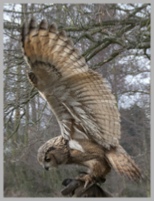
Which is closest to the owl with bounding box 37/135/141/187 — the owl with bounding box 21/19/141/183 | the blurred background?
the owl with bounding box 21/19/141/183

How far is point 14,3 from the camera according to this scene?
4.42m

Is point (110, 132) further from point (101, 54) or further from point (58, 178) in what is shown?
point (58, 178)

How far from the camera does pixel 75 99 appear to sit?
2.38m

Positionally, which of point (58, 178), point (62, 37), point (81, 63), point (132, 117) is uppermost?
point (62, 37)

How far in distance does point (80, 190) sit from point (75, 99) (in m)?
0.53

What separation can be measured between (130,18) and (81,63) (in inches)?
77.5

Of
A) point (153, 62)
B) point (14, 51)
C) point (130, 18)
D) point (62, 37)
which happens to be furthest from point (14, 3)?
point (62, 37)

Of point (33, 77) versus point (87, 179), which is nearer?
point (33, 77)

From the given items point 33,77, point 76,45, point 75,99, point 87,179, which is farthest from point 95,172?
point 76,45

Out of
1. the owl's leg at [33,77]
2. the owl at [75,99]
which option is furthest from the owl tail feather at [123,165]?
the owl's leg at [33,77]

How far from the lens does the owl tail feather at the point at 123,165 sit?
238 centimetres

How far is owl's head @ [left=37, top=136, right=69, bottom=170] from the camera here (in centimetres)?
248

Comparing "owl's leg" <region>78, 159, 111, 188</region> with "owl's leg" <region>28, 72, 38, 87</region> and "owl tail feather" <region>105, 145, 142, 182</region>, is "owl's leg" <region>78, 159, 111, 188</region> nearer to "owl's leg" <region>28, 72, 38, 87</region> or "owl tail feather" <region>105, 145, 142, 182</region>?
"owl tail feather" <region>105, 145, 142, 182</region>

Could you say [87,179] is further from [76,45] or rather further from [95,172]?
[76,45]
